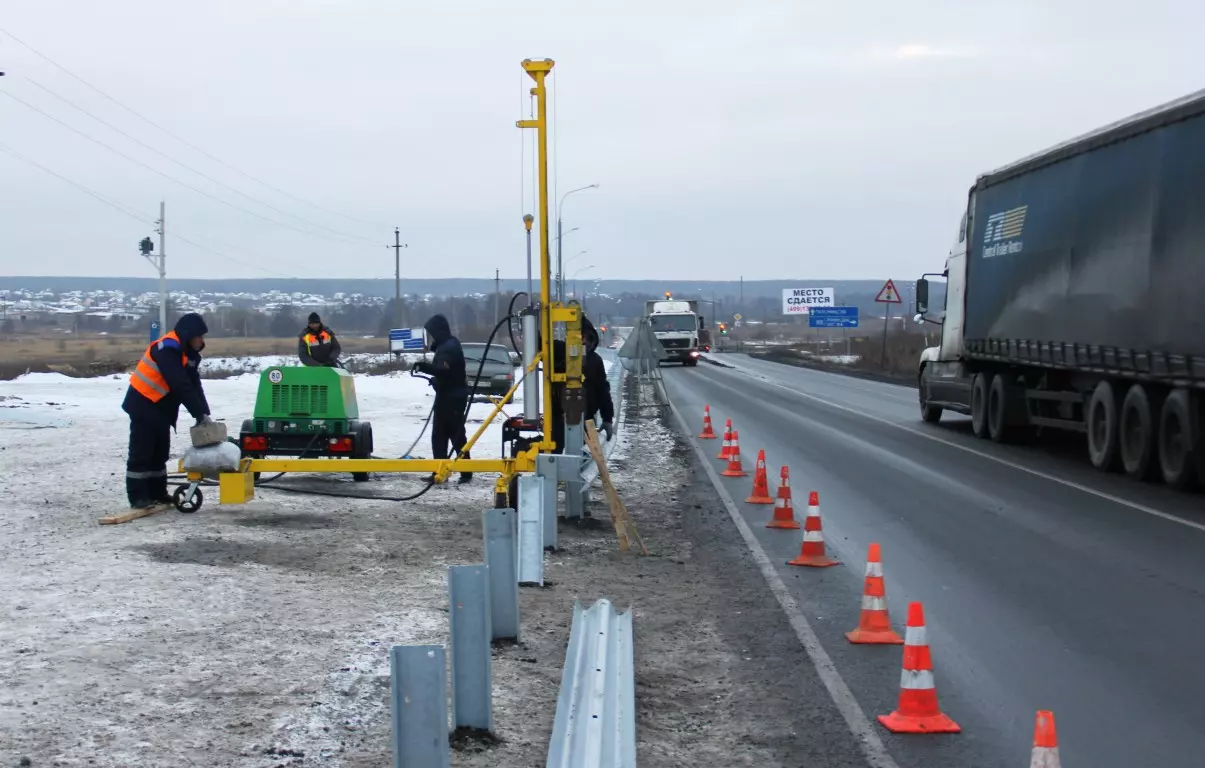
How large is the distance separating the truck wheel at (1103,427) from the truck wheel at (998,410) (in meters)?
3.40

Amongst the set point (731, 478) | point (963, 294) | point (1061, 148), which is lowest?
point (731, 478)

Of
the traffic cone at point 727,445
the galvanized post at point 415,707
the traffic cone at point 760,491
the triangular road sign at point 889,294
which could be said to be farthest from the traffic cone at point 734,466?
the triangular road sign at point 889,294

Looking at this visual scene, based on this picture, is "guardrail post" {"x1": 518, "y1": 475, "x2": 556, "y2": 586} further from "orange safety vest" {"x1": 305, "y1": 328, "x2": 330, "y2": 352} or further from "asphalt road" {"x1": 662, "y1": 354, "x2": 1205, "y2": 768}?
"orange safety vest" {"x1": 305, "y1": 328, "x2": 330, "y2": 352}

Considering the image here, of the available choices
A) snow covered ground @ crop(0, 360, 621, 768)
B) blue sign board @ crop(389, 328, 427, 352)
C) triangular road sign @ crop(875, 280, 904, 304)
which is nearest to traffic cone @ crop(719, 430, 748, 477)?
snow covered ground @ crop(0, 360, 621, 768)

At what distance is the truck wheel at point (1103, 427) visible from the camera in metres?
16.8

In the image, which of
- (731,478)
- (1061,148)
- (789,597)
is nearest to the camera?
(789,597)

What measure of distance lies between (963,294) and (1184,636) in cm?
1628

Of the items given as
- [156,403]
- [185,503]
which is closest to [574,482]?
[185,503]

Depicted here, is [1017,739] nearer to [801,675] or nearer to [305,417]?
[801,675]

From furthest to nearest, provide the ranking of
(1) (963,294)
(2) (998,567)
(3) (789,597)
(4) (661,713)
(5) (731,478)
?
1. (1) (963,294)
2. (5) (731,478)
3. (2) (998,567)
4. (3) (789,597)
5. (4) (661,713)

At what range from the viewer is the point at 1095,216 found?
1739cm

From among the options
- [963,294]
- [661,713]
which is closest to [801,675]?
[661,713]

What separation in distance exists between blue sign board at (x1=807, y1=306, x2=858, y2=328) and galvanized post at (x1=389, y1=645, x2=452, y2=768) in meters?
73.9

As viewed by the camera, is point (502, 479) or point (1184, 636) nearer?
point (1184, 636)
